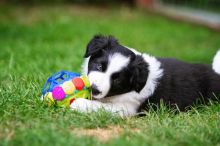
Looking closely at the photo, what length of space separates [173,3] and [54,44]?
23.6 feet

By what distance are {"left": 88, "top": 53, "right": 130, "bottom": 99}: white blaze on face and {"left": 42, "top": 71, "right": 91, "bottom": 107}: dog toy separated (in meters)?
0.20

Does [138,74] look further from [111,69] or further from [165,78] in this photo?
[165,78]

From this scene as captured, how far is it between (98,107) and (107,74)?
363 millimetres

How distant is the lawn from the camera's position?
423 cm

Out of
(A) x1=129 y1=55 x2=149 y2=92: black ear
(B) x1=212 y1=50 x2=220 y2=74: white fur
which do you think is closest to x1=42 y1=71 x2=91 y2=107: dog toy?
(A) x1=129 y1=55 x2=149 y2=92: black ear

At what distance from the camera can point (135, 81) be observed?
5.15 m

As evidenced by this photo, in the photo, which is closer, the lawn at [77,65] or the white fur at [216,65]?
the lawn at [77,65]

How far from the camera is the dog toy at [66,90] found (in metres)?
5.13

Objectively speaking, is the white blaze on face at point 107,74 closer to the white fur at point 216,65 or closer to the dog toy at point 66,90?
the dog toy at point 66,90

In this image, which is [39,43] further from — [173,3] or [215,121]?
[173,3]

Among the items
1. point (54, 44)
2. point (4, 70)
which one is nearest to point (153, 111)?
point (4, 70)

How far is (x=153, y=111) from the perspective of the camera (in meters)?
5.18

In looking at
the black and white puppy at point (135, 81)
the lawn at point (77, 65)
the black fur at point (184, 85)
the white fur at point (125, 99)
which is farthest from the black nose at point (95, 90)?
the black fur at point (184, 85)

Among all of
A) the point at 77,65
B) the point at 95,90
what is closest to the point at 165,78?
the point at 95,90
